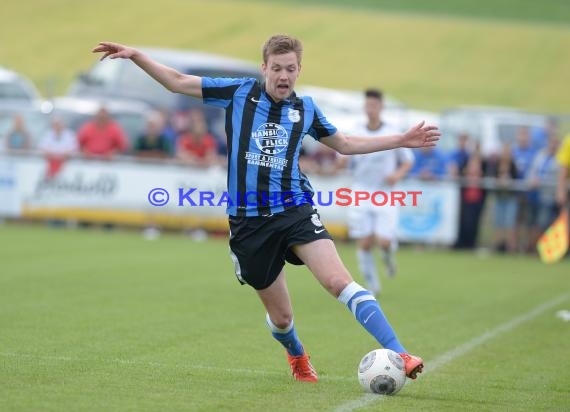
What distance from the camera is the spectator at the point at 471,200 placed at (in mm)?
20969

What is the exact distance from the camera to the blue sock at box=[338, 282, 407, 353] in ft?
23.2

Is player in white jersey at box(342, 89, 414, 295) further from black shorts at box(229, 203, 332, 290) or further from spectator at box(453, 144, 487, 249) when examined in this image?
spectator at box(453, 144, 487, 249)

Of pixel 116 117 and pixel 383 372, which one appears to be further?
pixel 116 117

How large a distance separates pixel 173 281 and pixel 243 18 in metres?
47.1

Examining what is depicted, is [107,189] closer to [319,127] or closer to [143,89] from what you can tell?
[143,89]

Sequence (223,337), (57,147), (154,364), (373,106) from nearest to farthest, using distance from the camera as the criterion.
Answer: (154,364) < (223,337) < (373,106) < (57,147)

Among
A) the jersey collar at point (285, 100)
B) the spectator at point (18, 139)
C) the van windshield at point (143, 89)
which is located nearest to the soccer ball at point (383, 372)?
the jersey collar at point (285, 100)

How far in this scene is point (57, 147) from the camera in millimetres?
21453

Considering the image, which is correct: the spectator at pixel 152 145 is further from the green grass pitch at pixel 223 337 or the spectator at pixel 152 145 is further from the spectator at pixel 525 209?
the spectator at pixel 525 209

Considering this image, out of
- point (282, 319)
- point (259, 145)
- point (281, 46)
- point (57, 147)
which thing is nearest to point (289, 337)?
point (282, 319)

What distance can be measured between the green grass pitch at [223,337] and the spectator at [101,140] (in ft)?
13.5

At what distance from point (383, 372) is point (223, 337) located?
285 cm

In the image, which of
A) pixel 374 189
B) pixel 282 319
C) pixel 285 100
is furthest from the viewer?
pixel 374 189

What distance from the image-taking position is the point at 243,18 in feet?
197
